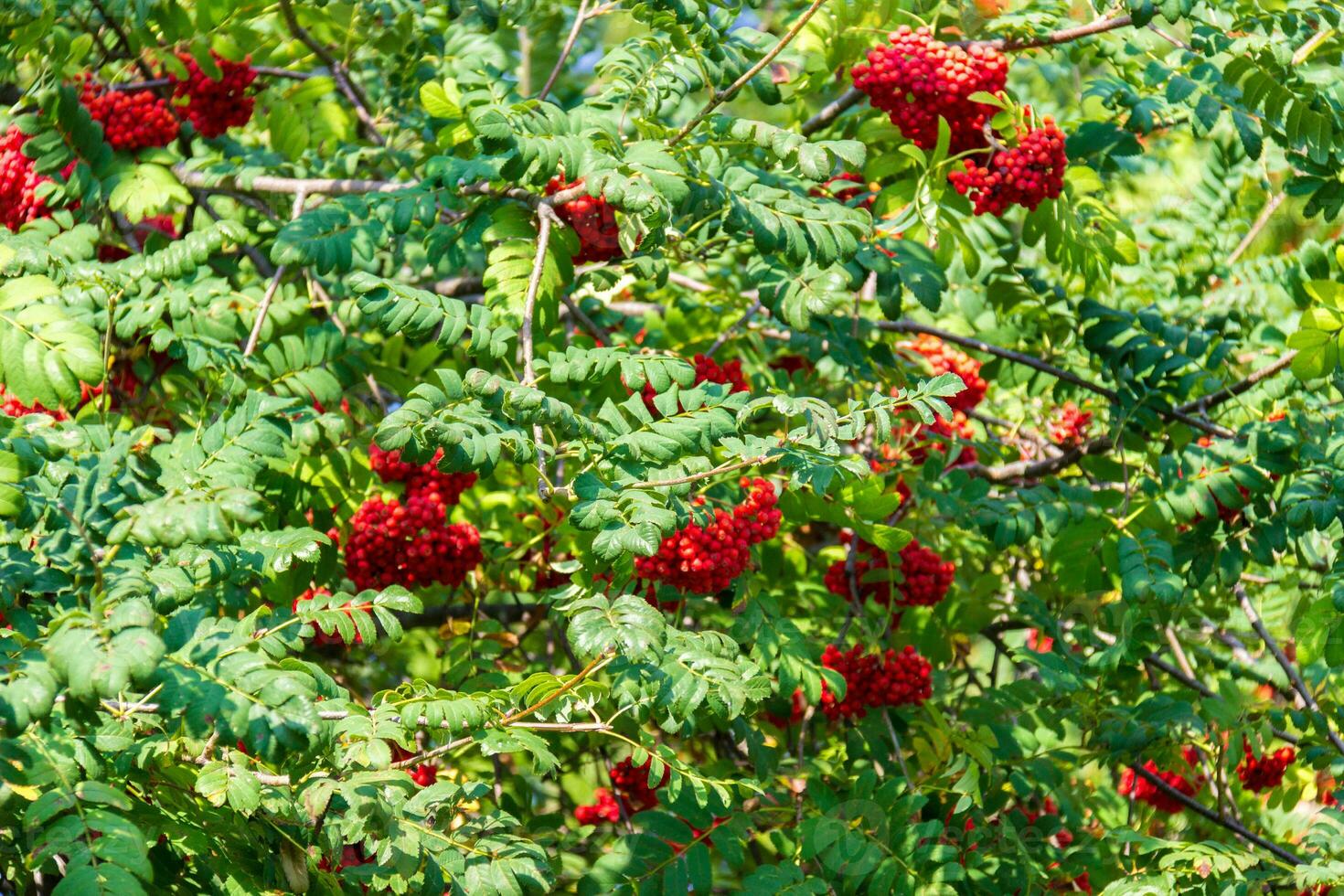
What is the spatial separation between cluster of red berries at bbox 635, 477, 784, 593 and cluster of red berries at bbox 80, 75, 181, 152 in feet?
5.01

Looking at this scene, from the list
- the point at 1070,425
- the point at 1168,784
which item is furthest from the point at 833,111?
the point at 1168,784

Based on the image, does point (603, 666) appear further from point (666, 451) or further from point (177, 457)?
point (177, 457)

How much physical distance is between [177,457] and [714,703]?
1057mm

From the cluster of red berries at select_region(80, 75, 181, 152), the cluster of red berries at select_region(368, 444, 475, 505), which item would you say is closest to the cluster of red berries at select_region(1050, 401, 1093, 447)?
the cluster of red berries at select_region(368, 444, 475, 505)

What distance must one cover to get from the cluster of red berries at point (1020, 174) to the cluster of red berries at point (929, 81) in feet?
0.34

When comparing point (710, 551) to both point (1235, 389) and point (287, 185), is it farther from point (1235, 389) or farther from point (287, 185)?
point (1235, 389)

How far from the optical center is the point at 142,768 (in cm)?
199

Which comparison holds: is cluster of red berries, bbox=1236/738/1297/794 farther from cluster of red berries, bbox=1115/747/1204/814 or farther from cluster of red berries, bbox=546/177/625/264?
cluster of red berries, bbox=546/177/625/264

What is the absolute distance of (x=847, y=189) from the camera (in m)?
3.52

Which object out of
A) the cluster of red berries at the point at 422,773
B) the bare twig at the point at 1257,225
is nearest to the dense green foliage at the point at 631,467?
the cluster of red berries at the point at 422,773

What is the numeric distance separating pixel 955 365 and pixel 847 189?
1.83 ft

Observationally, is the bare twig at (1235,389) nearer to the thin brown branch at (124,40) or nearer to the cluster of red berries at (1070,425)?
the cluster of red berries at (1070,425)

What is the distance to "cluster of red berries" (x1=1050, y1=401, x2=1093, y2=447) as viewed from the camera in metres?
3.83

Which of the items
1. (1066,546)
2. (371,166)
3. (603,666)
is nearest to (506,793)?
(603,666)
